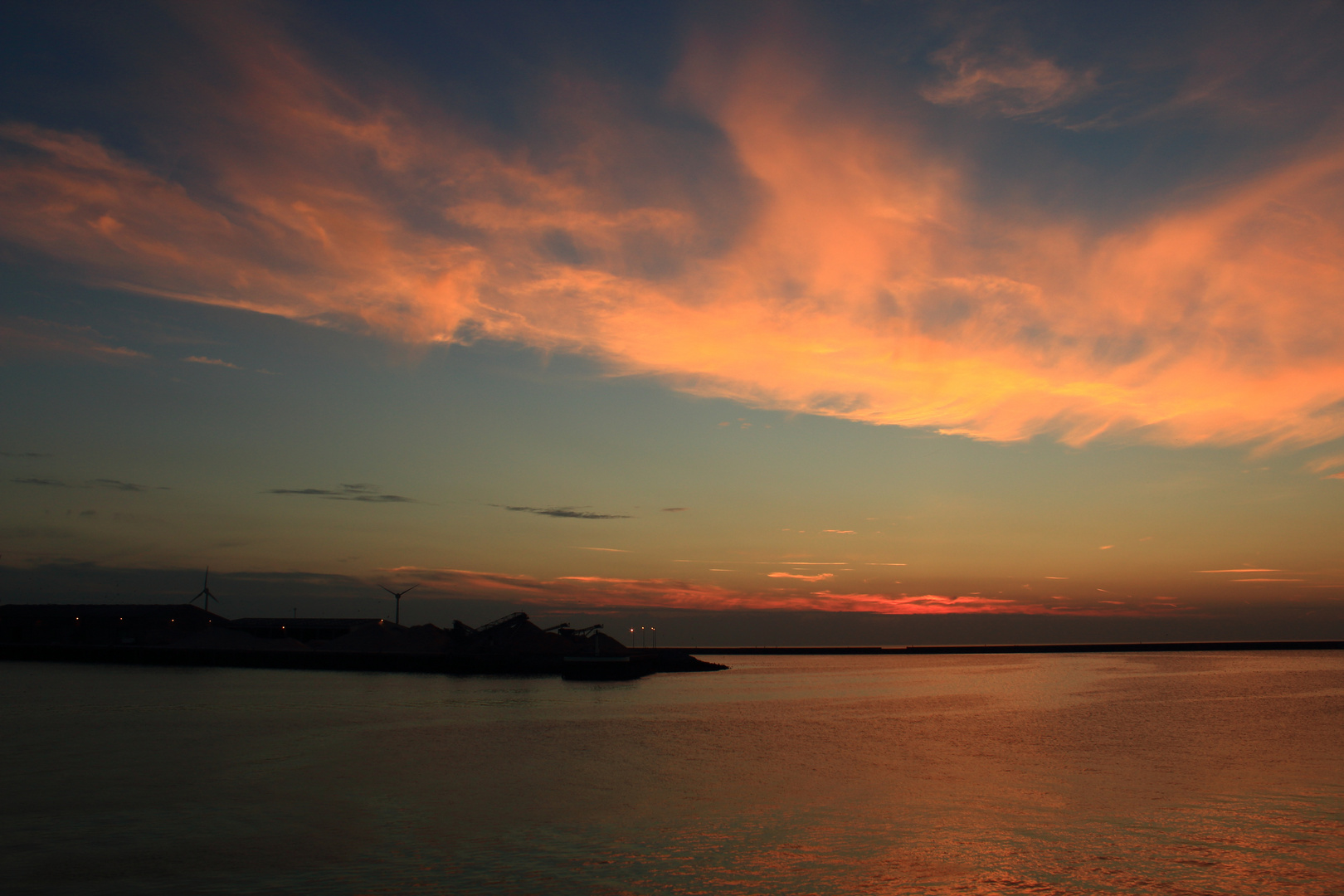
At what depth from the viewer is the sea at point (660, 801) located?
21.9m

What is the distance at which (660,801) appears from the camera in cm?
3142

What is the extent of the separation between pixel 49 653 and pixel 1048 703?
147m

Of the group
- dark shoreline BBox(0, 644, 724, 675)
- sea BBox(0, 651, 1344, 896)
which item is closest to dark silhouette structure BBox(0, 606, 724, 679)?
dark shoreline BBox(0, 644, 724, 675)

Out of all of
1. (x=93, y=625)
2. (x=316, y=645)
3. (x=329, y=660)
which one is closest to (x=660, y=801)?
(x=329, y=660)

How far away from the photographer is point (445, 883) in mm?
21000

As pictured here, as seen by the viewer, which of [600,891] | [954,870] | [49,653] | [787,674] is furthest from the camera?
[49,653]

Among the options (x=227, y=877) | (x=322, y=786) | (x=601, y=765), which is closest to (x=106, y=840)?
(x=227, y=877)

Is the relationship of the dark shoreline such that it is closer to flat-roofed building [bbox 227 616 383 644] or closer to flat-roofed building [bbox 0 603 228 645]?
flat-roofed building [bbox 0 603 228 645]

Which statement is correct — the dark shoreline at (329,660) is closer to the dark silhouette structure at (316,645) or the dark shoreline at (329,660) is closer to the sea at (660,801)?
the dark silhouette structure at (316,645)

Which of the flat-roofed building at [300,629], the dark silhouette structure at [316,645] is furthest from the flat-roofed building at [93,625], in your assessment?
the flat-roofed building at [300,629]

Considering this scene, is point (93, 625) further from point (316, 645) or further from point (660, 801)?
point (660, 801)

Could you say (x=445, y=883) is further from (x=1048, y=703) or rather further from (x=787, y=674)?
(x=787, y=674)

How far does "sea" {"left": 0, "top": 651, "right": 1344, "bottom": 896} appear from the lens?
861 inches

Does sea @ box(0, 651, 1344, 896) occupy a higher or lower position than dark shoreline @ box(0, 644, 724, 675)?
higher
